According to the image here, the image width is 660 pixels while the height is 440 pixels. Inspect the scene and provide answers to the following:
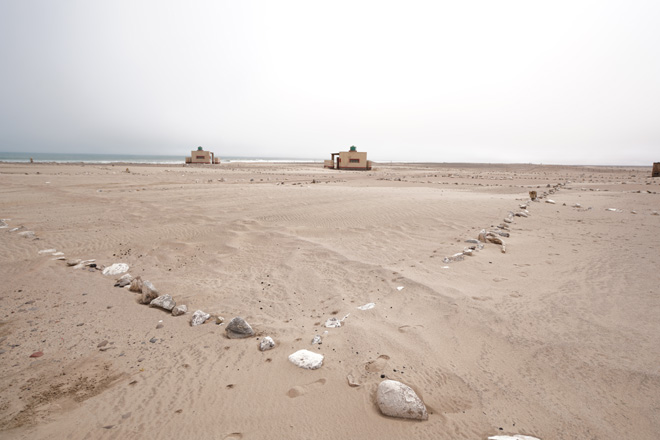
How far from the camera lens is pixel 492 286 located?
137 inches

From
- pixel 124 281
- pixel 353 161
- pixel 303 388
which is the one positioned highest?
pixel 353 161

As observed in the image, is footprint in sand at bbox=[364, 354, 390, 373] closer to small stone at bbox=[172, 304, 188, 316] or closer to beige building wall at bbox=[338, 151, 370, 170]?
small stone at bbox=[172, 304, 188, 316]

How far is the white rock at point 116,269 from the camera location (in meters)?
4.03

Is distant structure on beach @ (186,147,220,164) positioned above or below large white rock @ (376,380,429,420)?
above

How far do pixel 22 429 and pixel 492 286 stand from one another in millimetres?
3987

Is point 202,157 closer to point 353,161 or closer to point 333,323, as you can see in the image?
point 353,161

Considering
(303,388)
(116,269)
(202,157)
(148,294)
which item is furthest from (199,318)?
(202,157)

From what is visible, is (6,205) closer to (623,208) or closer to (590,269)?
(590,269)

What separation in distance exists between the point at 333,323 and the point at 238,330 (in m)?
0.82

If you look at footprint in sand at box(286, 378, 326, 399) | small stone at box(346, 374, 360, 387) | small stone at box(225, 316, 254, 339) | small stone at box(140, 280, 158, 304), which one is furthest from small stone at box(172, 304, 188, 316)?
small stone at box(346, 374, 360, 387)

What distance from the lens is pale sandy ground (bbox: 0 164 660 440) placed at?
176 cm

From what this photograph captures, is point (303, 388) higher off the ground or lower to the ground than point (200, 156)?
lower

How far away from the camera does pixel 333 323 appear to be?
2.75 m

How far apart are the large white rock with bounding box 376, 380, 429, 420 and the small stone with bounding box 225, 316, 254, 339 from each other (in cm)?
122
